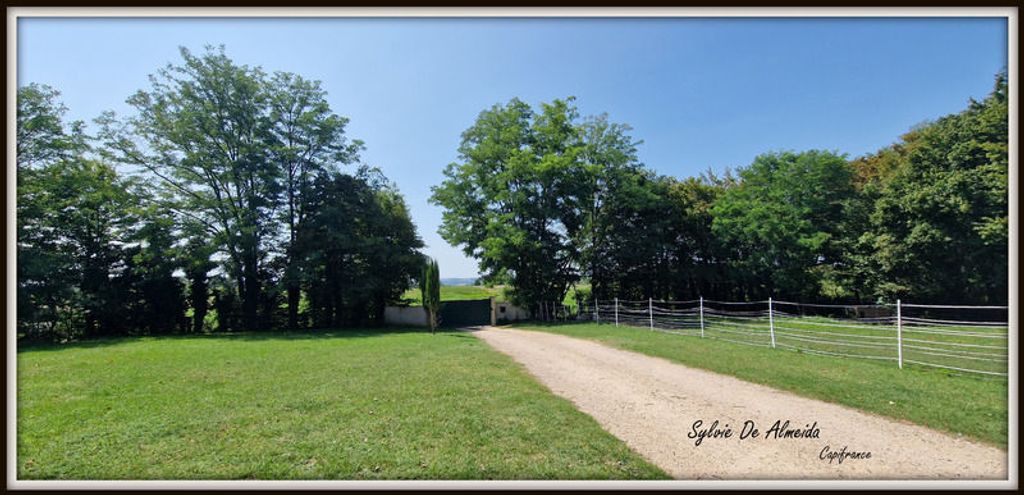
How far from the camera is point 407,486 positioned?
8.64ft

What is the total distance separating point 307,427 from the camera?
380cm

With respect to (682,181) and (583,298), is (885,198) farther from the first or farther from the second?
(583,298)

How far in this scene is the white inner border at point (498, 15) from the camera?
2.68 meters

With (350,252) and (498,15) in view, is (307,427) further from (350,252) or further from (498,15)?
(350,252)

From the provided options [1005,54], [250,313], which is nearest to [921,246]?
[1005,54]

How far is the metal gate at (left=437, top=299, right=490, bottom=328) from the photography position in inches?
838

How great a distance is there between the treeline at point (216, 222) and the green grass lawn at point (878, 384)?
53.7 feet

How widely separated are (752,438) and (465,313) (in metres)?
18.8

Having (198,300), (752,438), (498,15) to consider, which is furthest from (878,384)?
(198,300)

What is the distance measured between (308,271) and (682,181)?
23417 mm

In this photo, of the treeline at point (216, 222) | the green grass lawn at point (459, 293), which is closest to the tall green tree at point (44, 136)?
the treeline at point (216, 222)

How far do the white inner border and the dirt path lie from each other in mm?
218

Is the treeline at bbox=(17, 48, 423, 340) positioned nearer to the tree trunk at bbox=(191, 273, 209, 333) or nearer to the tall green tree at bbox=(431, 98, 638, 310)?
the tree trunk at bbox=(191, 273, 209, 333)
